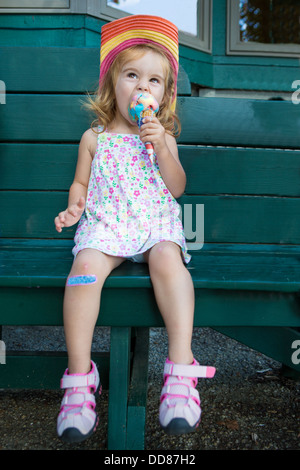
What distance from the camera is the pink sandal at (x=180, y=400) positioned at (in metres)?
1.20

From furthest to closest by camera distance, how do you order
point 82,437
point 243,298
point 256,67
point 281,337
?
Result: point 256,67 < point 281,337 < point 243,298 < point 82,437

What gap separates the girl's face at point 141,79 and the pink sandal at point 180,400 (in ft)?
3.18

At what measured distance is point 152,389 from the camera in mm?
2125

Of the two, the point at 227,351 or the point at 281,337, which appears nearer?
the point at 281,337

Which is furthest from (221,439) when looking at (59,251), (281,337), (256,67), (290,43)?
(290,43)

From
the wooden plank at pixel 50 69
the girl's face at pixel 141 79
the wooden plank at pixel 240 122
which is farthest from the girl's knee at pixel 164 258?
the wooden plank at pixel 50 69

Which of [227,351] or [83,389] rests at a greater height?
[83,389]

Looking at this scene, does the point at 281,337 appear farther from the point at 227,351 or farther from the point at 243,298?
the point at 227,351

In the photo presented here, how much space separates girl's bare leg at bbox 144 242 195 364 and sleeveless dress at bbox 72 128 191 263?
212mm

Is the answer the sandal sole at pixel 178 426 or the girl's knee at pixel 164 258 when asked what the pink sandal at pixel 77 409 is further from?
the girl's knee at pixel 164 258

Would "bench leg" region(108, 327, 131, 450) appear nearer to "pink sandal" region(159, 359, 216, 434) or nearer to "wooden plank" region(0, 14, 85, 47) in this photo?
"pink sandal" region(159, 359, 216, 434)

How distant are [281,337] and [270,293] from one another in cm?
51

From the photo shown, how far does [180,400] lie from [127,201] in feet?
2.58

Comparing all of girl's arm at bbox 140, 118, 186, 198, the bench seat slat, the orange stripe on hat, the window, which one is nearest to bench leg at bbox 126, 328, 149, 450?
the bench seat slat
